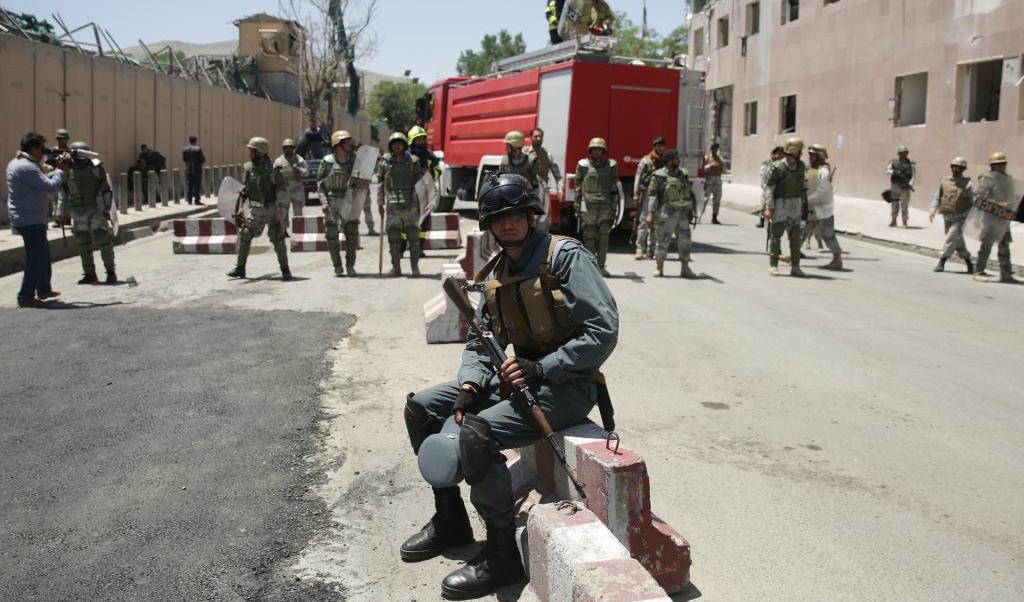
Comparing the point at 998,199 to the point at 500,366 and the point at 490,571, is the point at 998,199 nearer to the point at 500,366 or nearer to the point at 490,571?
the point at 500,366

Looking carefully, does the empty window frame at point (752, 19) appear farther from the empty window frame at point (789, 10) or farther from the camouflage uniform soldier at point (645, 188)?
the camouflage uniform soldier at point (645, 188)

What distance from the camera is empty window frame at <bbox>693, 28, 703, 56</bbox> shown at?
4403 centimetres

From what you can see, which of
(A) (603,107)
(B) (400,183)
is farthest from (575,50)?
(B) (400,183)

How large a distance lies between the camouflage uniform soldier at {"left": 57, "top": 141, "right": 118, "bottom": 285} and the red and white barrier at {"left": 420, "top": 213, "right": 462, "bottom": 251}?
5.27 m

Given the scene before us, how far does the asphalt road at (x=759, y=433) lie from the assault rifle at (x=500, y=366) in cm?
74

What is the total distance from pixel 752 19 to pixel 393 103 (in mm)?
62631

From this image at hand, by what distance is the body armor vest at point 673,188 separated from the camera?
12.6 meters

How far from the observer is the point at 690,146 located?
1605 centimetres

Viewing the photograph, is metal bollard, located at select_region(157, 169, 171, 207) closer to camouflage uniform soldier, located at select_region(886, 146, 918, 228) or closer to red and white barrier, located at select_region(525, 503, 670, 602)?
camouflage uniform soldier, located at select_region(886, 146, 918, 228)

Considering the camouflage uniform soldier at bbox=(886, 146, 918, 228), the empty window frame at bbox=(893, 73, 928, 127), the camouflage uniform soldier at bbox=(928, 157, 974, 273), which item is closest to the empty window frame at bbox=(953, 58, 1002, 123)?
the empty window frame at bbox=(893, 73, 928, 127)

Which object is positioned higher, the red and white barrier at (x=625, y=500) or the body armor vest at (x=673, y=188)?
the body armor vest at (x=673, y=188)

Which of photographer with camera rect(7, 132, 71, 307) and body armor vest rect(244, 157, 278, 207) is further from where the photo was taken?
body armor vest rect(244, 157, 278, 207)

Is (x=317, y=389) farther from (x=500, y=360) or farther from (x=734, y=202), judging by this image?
(x=734, y=202)

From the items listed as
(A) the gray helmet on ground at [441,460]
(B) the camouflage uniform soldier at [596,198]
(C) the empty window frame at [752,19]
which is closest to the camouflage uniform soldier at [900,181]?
(B) the camouflage uniform soldier at [596,198]
